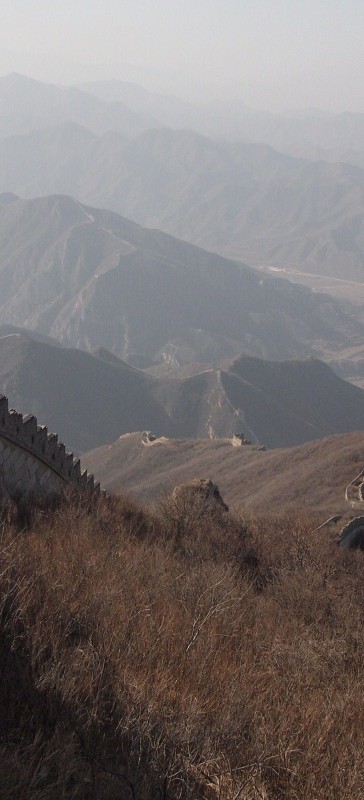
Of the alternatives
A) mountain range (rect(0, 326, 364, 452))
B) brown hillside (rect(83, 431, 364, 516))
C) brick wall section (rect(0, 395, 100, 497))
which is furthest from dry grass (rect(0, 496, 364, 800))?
mountain range (rect(0, 326, 364, 452))

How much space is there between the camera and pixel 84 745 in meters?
5.30

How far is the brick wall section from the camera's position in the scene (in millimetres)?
14367

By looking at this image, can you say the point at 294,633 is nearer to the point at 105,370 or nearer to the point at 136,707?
the point at 136,707

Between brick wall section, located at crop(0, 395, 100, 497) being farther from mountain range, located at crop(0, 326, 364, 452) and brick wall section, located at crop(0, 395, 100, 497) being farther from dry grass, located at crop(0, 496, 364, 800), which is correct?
mountain range, located at crop(0, 326, 364, 452)

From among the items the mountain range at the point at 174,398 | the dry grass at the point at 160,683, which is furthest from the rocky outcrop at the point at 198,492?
the mountain range at the point at 174,398

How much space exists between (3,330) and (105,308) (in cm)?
5702

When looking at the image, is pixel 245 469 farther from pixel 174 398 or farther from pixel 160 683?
pixel 174 398

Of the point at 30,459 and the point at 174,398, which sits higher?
the point at 30,459

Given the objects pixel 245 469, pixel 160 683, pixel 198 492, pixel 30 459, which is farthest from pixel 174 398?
pixel 160 683

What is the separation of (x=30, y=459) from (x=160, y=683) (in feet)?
31.1

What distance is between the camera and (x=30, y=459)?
15.4 m

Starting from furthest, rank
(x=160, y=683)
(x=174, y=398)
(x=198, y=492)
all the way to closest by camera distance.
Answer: (x=174, y=398) → (x=198, y=492) → (x=160, y=683)

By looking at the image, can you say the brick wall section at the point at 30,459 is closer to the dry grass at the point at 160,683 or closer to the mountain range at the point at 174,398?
the dry grass at the point at 160,683

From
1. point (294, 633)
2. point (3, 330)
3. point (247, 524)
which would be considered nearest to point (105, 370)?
point (3, 330)
